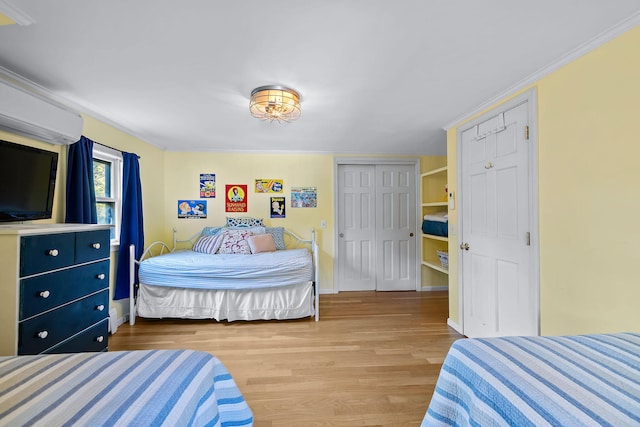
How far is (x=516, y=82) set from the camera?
6.61 ft

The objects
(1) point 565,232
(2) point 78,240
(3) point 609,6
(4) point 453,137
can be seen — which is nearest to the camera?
(3) point 609,6

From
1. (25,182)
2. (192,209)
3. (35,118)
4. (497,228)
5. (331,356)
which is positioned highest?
(35,118)

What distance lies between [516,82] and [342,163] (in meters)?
2.52

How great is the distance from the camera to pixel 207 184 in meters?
4.04

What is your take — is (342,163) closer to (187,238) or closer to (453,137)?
(453,137)

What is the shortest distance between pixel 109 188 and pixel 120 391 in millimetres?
3114

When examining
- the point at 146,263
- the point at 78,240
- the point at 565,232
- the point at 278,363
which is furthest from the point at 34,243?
the point at 565,232

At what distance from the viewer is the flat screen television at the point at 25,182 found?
1706 mm

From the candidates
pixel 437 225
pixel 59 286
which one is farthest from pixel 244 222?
pixel 437 225

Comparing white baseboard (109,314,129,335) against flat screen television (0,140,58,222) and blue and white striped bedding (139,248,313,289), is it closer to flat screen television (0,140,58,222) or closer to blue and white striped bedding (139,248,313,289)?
blue and white striped bedding (139,248,313,289)

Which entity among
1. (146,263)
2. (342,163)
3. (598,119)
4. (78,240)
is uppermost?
(342,163)

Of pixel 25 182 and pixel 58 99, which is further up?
pixel 58 99

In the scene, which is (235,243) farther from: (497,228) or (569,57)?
(569,57)

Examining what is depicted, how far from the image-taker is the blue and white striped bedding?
2.96 m
